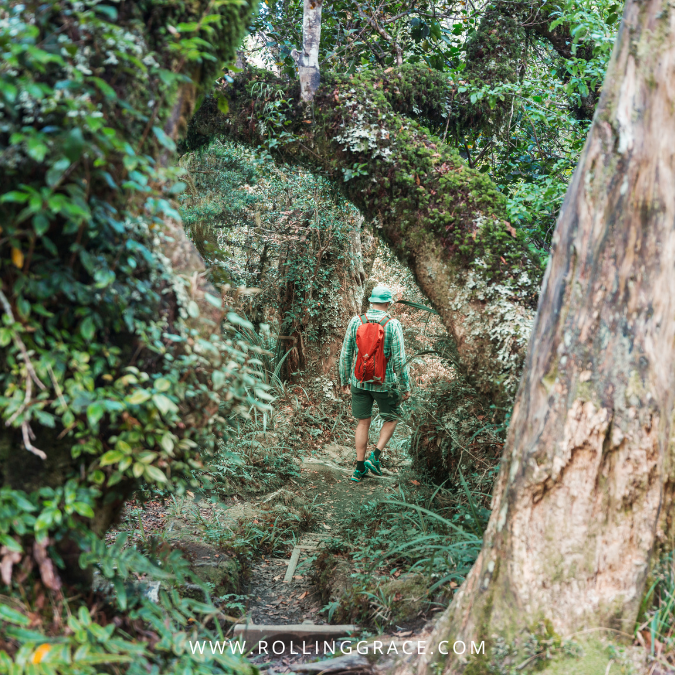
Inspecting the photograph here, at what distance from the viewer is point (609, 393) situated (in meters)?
2.01

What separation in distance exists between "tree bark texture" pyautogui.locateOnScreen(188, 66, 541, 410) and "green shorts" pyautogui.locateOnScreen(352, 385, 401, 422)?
1.63 meters

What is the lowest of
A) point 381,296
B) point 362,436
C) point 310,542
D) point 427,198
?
point 310,542

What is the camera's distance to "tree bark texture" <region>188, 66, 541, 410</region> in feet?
11.4

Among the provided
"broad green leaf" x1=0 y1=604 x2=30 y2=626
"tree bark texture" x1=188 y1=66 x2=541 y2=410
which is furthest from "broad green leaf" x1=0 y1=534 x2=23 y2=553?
"tree bark texture" x1=188 y1=66 x2=541 y2=410

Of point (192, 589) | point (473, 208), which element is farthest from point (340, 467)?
point (473, 208)

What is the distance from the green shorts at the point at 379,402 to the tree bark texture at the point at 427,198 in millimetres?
1633

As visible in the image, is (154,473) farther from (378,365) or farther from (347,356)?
(347,356)

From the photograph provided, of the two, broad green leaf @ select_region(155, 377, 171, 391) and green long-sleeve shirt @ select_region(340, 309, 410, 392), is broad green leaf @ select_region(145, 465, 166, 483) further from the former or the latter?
green long-sleeve shirt @ select_region(340, 309, 410, 392)

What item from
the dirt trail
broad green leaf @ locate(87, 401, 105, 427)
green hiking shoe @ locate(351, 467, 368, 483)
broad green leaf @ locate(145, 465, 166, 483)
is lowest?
the dirt trail

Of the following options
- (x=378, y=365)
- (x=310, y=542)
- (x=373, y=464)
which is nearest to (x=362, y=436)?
(x=373, y=464)

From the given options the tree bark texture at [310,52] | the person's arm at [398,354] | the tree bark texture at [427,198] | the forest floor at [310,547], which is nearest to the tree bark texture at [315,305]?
the forest floor at [310,547]

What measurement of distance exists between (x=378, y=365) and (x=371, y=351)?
0.17 meters

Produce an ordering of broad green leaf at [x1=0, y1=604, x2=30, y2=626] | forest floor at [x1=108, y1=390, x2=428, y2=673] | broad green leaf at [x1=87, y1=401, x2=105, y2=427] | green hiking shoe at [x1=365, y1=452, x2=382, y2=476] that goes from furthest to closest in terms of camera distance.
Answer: green hiking shoe at [x1=365, y1=452, x2=382, y2=476]
forest floor at [x1=108, y1=390, x2=428, y2=673]
broad green leaf at [x1=87, y1=401, x2=105, y2=427]
broad green leaf at [x1=0, y1=604, x2=30, y2=626]

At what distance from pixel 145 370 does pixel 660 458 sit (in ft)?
6.95
